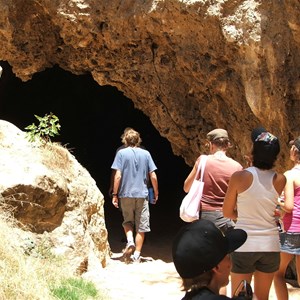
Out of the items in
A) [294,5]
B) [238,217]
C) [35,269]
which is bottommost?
[35,269]

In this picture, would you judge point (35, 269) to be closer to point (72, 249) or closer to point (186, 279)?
point (72, 249)

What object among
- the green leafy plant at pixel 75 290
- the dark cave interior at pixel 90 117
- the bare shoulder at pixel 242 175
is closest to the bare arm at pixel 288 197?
the bare shoulder at pixel 242 175

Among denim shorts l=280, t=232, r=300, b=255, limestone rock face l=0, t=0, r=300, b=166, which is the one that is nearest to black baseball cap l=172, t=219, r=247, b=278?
denim shorts l=280, t=232, r=300, b=255

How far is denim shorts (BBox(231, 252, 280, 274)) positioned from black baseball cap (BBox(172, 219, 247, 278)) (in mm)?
1610

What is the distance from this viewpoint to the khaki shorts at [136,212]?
6.92 meters

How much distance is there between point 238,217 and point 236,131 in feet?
12.0

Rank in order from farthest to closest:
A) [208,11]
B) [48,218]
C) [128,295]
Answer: [208,11], [48,218], [128,295]

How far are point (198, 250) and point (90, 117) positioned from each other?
39.1ft

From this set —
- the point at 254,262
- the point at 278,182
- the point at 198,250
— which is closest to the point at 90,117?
the point at 278,182

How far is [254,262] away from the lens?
3.61 meters

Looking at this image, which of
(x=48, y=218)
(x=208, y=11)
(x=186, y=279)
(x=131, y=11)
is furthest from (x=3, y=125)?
(x=186, y=279)

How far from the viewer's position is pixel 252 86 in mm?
6359

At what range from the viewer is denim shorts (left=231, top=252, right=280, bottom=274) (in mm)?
3578

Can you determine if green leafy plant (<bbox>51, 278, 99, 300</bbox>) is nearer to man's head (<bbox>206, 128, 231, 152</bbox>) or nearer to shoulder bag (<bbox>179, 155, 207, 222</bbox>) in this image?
shoulder bag (<bbox>179, 155, 207, 222</bbox>)
